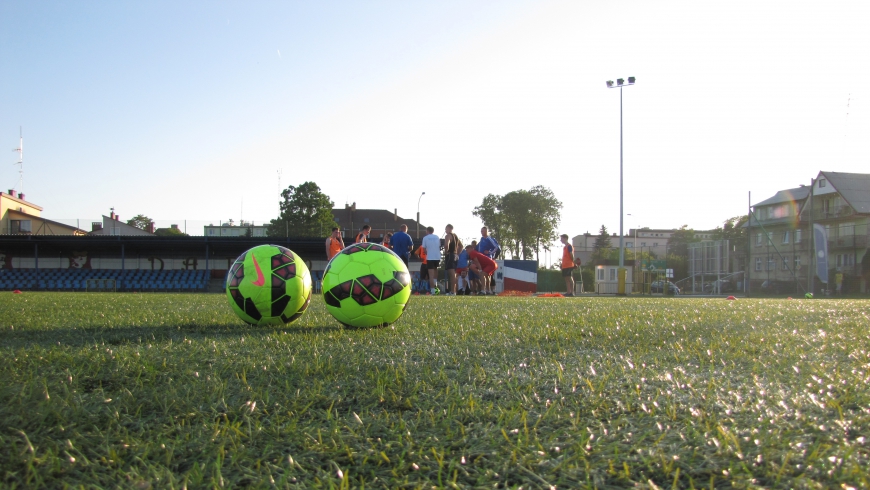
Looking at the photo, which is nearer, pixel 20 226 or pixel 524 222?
pixel 20 226

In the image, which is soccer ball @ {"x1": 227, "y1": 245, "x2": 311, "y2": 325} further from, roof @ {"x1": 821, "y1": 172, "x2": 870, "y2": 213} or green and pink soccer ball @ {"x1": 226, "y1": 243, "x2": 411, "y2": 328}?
roof @ {"x1": 821, "y1": 172, "x2": 870, "y2": 213}

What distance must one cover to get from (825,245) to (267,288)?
89.9 ft

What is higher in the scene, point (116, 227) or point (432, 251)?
point (116, 227)

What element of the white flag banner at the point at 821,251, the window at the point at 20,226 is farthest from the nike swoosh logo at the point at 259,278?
the window at the point at 20,226

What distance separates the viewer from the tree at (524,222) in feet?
246

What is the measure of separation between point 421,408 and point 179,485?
786 millimetres

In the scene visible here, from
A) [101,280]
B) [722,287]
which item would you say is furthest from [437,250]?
[101,280]

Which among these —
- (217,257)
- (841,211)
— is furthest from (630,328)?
(217,257)

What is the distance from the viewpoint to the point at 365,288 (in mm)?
4094

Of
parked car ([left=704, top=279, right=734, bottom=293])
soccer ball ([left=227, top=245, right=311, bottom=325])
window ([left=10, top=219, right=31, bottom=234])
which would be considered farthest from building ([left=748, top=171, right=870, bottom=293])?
window ([left=10, top=219, right=31, bottom=234])

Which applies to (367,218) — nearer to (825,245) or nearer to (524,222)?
(524,222)

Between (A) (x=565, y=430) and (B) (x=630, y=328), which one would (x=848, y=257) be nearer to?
(B) (x=630, y=328)

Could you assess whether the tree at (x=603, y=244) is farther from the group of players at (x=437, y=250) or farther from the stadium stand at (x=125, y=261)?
the group of players at (x=437, y=250)

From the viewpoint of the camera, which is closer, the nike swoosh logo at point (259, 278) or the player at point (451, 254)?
the nike swoosh logo at point (259, 278)
